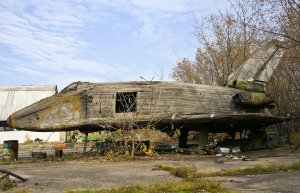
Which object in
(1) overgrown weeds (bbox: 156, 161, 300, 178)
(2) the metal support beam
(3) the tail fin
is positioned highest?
(3) the tail fin

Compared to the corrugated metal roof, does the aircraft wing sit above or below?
below

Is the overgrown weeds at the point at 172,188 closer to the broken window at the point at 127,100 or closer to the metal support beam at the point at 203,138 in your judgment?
the broken window at the point at 127,100

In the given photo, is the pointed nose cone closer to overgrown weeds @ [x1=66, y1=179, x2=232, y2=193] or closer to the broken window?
the broken window

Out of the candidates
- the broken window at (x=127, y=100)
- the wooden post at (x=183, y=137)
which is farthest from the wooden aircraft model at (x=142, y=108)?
the wooden post at (x=183, y=137)

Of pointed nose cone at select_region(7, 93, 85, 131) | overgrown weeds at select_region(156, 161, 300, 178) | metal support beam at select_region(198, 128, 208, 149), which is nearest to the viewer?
overgrown weeds at select_region(156, 161, 300, 178)

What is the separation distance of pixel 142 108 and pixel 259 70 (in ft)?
21.6

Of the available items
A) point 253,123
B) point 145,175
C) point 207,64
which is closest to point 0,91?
point 207,64

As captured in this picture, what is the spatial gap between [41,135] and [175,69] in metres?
17.3

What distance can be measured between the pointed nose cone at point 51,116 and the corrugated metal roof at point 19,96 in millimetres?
28616

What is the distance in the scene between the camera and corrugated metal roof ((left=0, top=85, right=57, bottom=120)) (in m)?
41.5

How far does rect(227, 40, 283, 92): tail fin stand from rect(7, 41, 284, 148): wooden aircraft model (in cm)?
66

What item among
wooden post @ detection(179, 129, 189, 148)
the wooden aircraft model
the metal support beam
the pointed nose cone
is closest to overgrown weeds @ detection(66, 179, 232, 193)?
the wooden aircraft model

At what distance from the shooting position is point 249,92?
51.6 feet

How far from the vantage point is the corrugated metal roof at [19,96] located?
136ft
